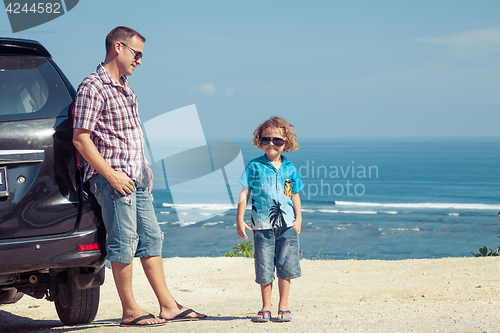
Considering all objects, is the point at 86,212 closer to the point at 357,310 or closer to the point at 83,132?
the point at 83,132

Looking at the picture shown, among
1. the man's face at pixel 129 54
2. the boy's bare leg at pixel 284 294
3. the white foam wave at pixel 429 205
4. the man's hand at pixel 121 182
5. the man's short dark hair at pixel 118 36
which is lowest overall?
the white foam wave at pixel 429 205

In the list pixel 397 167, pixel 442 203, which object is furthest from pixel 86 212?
pixel 397 167

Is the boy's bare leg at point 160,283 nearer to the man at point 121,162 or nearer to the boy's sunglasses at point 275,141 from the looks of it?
the man at point 121,162

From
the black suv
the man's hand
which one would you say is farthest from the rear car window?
the man's hand

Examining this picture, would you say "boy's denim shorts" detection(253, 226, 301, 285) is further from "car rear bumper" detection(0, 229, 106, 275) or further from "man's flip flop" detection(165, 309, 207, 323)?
"car rear bumper" detection(0, 229, 106, 275)

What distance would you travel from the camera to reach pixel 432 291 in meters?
5.84

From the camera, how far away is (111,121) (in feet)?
11.0

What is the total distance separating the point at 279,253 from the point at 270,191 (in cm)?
55

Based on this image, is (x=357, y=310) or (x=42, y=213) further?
(x=357, y=310)

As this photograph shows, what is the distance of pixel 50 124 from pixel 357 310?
128 inches

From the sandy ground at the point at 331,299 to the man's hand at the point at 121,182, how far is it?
1114 millimetres

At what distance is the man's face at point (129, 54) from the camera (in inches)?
137

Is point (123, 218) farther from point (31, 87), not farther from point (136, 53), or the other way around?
point (136, 53)

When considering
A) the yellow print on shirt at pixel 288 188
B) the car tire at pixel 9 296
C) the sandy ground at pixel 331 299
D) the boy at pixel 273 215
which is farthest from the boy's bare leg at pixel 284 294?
the car tire at pixel 9 296
